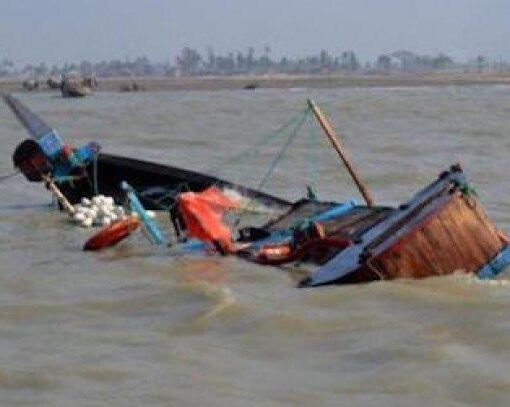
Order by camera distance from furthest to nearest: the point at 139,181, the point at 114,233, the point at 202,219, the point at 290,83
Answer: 1. the point at 290,83
2. the point at 139,181
3. the point at 114,233
4. the point at 202,219

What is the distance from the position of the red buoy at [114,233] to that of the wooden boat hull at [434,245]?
355 centimetres

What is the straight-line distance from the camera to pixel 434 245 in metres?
10.6

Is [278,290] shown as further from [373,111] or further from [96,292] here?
[373,111]

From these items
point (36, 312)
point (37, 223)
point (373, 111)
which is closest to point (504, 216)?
point (37, 223)

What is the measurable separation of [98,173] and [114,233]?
4800 millimetres

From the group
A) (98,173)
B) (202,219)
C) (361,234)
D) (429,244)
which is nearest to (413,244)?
(429,244)

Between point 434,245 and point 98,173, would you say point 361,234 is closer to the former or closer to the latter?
point 434,245

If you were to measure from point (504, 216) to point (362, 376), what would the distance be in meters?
8.94

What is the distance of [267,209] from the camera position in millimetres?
16516

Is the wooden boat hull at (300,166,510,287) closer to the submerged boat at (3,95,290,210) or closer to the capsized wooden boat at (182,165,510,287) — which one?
the capsized wooden boat at (182,165,510,287)

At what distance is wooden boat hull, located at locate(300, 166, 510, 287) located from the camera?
10.5 m

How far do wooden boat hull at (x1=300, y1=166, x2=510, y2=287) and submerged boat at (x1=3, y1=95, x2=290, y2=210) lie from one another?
6.50 meters

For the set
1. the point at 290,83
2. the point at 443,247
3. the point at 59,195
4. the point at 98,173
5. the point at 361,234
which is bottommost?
the point at 290,83

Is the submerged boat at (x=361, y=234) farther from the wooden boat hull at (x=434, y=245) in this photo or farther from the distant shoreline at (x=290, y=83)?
the distant shoreline at (x=290, y=83)
